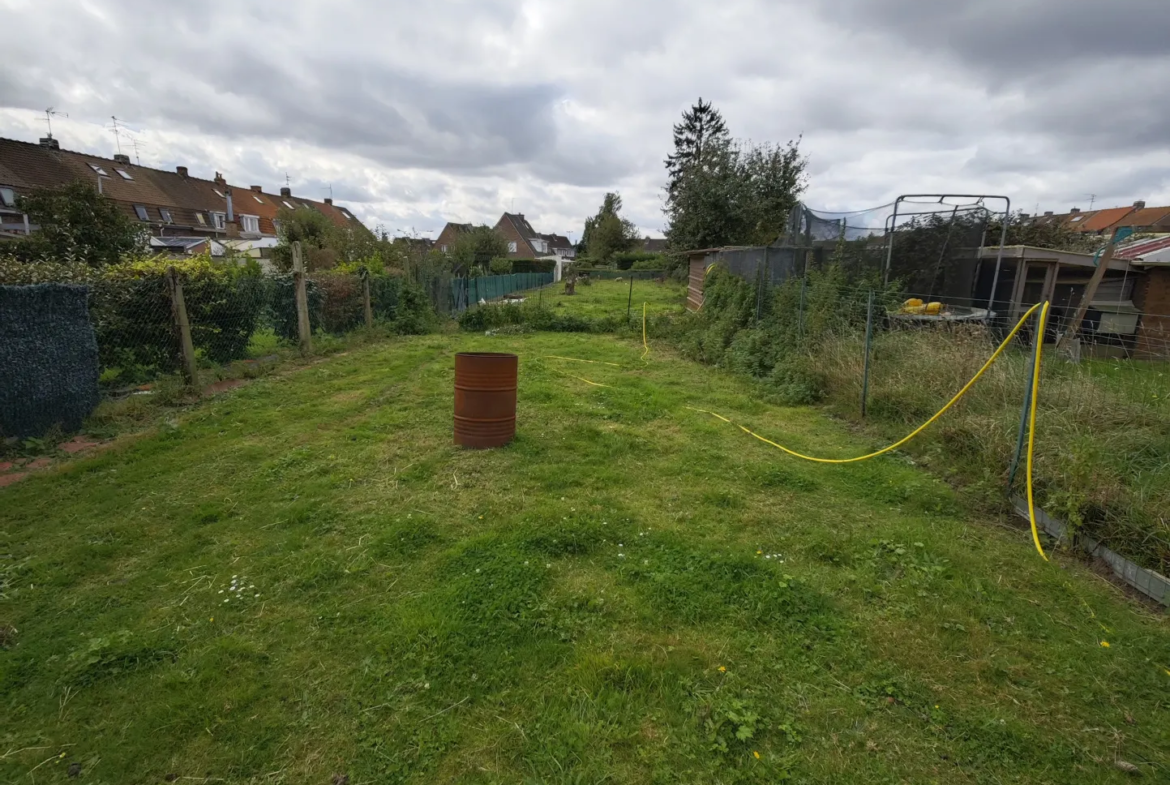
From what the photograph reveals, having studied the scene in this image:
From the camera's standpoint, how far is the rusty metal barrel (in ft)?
16.8

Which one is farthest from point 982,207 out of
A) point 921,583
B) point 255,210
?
point 255,210

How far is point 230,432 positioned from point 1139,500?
762cm

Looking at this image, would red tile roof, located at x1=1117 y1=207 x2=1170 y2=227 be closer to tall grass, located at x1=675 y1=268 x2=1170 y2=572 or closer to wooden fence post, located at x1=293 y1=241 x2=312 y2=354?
tall grass, located at x1=675 y1=268 x2=1170 y2=572

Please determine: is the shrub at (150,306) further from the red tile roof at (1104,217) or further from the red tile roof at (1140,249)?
the red tile roof at (1104,217)

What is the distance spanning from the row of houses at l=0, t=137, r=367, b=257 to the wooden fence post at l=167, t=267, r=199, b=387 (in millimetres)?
12151

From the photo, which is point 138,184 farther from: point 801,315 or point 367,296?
point 801,315

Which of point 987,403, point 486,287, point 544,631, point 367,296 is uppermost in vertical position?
point 486,287

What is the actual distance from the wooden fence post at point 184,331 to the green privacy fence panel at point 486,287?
925cm

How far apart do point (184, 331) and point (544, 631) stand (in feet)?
22.3

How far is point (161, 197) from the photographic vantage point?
34.6m

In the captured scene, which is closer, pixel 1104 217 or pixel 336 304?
pixel 336 304

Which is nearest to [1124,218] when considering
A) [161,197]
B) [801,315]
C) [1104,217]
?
[1104,217]

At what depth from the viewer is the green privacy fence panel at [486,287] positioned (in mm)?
16556

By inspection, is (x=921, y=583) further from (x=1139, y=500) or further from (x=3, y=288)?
(x=3, y=288)
